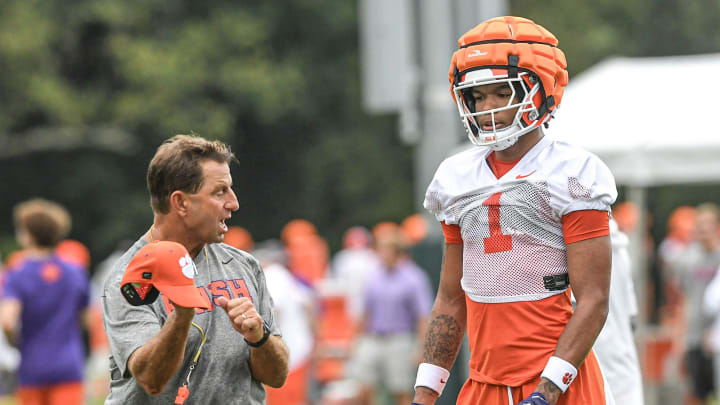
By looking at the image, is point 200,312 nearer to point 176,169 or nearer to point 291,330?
point 176,169

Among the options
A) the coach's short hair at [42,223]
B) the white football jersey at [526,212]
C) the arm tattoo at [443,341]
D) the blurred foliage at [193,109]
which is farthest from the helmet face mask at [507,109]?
the blurred foliage at [193,109]

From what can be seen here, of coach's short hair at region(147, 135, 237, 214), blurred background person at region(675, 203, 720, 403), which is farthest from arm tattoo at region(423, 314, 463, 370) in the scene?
blurred background person at region(675, 203, 720, 403)

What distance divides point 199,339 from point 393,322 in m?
8.64

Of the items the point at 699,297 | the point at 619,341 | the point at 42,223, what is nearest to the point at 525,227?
the point at 619,341

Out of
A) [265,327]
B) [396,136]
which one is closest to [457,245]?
[265,327]

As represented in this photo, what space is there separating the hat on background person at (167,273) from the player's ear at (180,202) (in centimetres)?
32

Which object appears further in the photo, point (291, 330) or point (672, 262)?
point (672, 262)

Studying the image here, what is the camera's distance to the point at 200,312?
142 inches

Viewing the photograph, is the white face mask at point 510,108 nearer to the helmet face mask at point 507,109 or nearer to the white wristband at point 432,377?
the helmet face mask at point 507,109

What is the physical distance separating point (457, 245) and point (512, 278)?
1.03ft

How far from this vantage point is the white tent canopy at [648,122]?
33.2ft

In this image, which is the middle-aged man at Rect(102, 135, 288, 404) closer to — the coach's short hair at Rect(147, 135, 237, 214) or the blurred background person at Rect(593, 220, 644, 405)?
the coach's short hair at Rect(147, 135, 237, 214)

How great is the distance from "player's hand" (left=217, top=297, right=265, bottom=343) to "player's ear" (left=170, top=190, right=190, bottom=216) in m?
0.34

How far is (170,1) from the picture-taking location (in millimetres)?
26281
